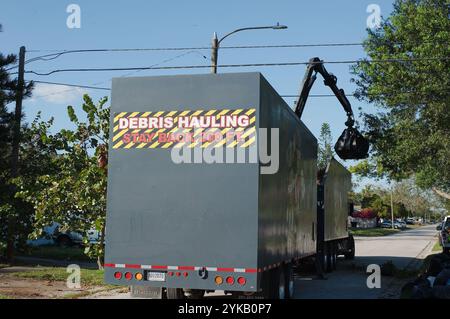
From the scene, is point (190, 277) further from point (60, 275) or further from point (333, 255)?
point (333, 255)

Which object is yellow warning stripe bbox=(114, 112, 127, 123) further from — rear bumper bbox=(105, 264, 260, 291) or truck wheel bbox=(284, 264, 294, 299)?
truck wheel bbox=(284, 264, 294, 299)

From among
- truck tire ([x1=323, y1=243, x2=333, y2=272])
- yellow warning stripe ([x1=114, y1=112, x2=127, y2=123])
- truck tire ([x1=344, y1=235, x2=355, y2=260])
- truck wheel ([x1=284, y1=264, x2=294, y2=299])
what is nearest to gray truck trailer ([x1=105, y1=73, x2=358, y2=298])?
yellow warning stripe ([x1=114, y1=112, x2=127, y2=123])

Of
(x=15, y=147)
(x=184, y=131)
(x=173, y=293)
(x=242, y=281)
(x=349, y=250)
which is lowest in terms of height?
(x=173, y=293)

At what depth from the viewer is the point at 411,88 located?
2314 cm

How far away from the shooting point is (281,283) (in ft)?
34.4

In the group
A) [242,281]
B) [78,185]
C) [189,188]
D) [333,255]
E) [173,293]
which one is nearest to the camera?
[242,281]

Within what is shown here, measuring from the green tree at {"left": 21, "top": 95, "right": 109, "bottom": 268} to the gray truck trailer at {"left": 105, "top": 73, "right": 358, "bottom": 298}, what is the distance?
5326 mm

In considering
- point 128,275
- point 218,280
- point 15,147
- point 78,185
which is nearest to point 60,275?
point 78,185

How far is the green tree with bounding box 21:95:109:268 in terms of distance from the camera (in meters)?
14.3

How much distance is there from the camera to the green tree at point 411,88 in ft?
73.7

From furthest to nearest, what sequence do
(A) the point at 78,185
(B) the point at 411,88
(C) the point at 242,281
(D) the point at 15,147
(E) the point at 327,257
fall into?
(B) the point at 411,88, (D) the point at 15,147, (E) the point at 327,257, (A) the point at 78,185, (C) the point at 242,281

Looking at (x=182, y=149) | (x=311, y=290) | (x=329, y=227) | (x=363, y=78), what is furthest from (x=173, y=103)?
(x=363, y=78)

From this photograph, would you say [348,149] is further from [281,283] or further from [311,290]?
[281,283]

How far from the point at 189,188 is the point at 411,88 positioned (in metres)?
17.0
